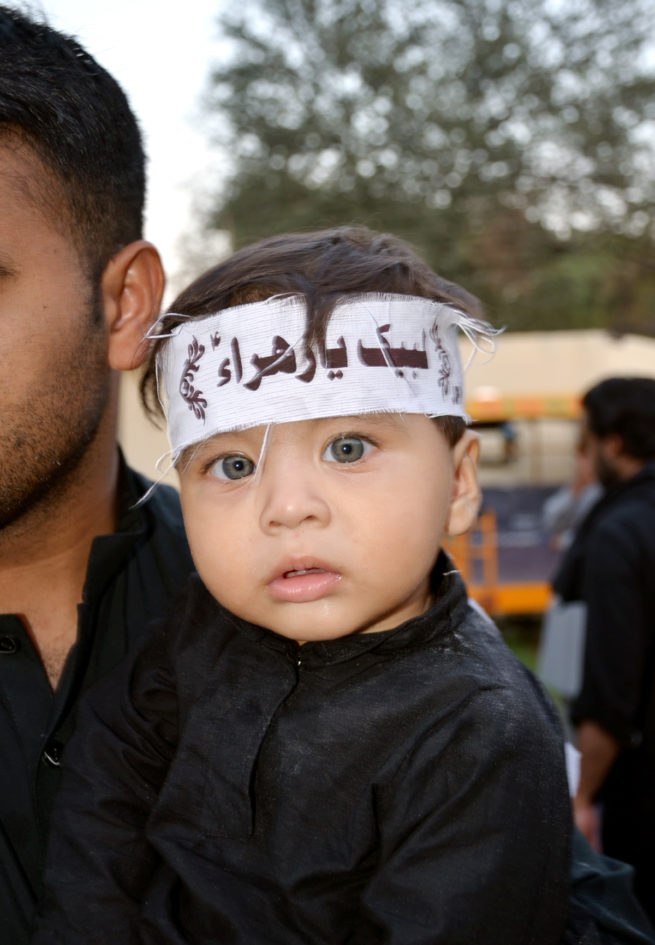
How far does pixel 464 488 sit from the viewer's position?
6.04 feet

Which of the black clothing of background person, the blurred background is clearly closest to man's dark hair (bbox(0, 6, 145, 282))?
the black clothing of background person

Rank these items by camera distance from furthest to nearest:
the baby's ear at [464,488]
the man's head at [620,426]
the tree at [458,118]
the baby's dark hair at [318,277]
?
the tree at [458,118], the man's head at [620,426], the baby's ear at [464,488], the baby's dark hair at [318,277]

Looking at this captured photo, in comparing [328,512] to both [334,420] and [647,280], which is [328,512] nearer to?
[334,420]

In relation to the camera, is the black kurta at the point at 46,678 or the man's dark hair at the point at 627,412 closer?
the black kurta at the point at 46,678

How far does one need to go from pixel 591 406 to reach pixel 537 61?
1387 centimetres

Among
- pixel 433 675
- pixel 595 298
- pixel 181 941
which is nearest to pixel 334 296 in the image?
pixel 433 675

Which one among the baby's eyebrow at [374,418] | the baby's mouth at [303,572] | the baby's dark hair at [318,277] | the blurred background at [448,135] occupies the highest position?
the blurred background at [448,135]

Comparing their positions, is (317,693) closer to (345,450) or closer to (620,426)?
(345,450)

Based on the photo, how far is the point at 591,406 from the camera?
517cm

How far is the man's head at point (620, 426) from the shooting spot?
4777 millimetres

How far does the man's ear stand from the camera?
2072 millimetres

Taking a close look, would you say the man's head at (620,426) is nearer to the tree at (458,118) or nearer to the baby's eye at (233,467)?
the baby's eye at (233,467)

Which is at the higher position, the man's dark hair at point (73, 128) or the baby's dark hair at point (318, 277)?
the man's dark hair at point (73, 128)

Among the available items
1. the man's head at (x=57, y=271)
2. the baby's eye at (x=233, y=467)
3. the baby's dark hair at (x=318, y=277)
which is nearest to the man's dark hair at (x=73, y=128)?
the man's head at (x=57, y=271)
